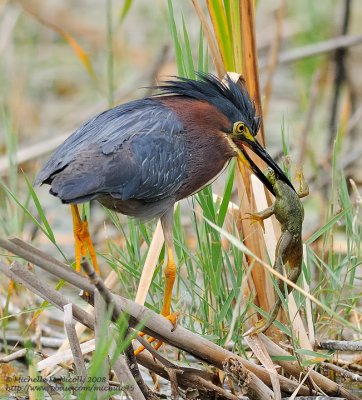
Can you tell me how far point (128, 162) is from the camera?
9.96 feet

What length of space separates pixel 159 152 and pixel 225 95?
1.19 ft

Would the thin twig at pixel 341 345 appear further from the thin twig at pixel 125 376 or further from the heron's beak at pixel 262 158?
the thin twig at pixel 125 376

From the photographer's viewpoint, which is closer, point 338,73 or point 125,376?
point 125,376

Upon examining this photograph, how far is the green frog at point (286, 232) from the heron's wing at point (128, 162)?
31 centimetres

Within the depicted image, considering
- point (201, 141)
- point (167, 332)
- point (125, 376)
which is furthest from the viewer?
point (201, 141)

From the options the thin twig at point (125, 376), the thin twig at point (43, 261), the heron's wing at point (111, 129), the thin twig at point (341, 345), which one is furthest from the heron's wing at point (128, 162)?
the thin twig at point (341, 345)

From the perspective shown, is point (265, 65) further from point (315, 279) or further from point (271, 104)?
point (315, 279)

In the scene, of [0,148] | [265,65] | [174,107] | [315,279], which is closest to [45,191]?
[0,148]

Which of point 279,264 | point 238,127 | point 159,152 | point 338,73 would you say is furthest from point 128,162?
point 338,73

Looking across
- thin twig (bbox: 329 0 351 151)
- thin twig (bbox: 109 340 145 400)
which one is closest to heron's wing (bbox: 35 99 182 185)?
thin twig (bbox: 109 340 145 400)

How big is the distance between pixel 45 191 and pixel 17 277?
3.69m

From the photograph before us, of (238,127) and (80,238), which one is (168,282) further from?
(238,127)

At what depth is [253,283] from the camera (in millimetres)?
3379

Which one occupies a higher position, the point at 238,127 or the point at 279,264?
the point at 238,127
